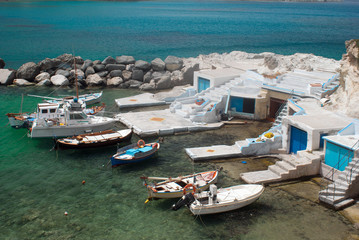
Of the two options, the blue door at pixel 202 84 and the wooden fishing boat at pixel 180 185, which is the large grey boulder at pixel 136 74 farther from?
the wooden fishing boat at pixel 180 185

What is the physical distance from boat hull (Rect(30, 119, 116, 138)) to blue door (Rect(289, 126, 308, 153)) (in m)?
16.5

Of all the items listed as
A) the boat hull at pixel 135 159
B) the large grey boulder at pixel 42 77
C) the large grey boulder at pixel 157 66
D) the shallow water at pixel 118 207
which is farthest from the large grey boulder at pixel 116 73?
the boat hull at pixel 135 159

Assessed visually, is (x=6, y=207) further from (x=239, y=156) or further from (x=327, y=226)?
(x=327, y=226)

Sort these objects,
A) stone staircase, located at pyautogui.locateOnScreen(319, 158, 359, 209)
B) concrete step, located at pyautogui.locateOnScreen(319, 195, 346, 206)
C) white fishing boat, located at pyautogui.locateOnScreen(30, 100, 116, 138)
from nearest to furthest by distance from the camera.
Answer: concrete step, located at pyautogui.locateOnScreen(319, 195, 346, 206), stone staircase, located at pyautogui.locateOnScreen(319, 158, 359, 209), white fishing boat, located at pyautogui.locateOnScreen(30, 100, 116, 138)

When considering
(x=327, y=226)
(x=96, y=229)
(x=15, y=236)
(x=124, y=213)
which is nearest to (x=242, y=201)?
(x=327, y=226)

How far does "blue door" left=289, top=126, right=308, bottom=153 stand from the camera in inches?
1068

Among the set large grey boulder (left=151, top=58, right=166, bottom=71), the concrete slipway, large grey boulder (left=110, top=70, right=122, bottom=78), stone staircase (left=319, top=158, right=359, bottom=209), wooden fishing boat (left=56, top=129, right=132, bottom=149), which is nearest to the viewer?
stone staircase (left=319, top=158, right=359, bottom=209)

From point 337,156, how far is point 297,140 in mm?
4232

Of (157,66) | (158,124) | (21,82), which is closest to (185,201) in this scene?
(158,124)

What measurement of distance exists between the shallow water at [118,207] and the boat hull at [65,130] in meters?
2.05

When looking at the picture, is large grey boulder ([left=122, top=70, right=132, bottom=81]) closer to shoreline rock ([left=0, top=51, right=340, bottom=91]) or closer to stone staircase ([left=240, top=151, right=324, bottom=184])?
shoreline rock ([left=0, top=51, right=340, bottom=91])

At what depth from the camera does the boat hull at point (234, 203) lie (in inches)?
805

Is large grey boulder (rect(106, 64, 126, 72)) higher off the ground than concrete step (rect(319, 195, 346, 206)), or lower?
higher

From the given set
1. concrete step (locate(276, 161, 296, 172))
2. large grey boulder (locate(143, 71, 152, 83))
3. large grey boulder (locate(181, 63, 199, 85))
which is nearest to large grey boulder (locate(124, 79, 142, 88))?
large grey boulder (locate(143, 71, 152, 83))
